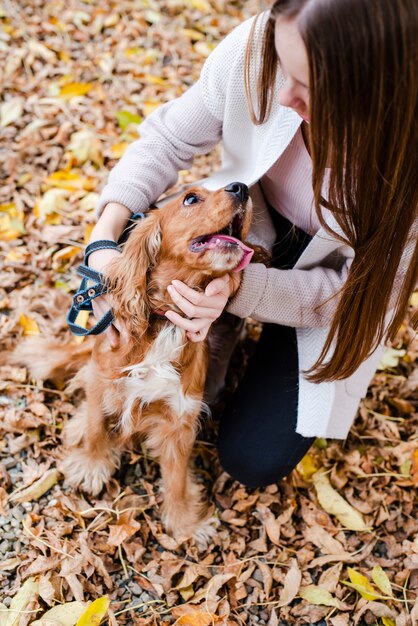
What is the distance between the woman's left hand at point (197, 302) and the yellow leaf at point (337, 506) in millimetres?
1078

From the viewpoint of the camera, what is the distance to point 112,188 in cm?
229

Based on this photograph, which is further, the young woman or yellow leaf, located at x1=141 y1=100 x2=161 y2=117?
yellow leaf, located at x1=141 y1=100 x2=161 y2=117

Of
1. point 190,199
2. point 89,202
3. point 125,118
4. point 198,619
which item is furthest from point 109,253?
point 125,118

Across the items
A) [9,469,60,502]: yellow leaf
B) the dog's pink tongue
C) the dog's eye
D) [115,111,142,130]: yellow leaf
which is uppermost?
the dog's eye

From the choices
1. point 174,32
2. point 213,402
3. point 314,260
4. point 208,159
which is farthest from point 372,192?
point 174,32

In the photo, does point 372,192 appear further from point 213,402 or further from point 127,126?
point 127,126

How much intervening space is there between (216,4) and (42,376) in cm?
373

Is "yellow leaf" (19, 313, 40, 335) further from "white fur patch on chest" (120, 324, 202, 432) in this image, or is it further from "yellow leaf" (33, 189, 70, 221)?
"white fur patch on chest" (120, 324, 202, 432)

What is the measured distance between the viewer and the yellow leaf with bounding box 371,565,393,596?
2.35 meters

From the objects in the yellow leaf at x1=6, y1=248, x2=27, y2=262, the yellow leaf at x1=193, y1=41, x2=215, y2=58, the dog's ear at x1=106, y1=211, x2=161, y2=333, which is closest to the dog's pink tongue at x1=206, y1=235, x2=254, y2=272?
the dog's ear at x1=106, y1=211, x2=161, y2=333

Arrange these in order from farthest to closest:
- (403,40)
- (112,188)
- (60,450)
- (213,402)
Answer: (213,402), (60,450), (112,188), (403,40)

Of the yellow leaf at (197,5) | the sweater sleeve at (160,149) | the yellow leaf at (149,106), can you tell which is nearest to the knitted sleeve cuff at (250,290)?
the sweater sleeve at (160,149)

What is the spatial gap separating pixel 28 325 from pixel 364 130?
1.97 m

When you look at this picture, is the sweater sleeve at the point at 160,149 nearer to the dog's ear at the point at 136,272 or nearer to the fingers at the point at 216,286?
the dog's ear at the point at 136,272
